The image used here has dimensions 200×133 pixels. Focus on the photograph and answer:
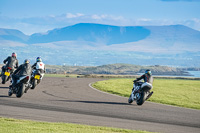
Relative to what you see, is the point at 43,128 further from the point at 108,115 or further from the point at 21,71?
the point at 21,71

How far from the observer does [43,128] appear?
11.5 m

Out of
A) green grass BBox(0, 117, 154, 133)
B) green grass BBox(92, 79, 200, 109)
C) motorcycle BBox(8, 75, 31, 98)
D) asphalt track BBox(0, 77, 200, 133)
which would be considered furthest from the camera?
green grass BBox(92, 79, 200, 109)

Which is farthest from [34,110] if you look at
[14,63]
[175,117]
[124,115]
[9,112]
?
[14,63]

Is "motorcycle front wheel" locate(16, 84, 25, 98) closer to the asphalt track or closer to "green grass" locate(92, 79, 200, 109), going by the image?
the asphalt track

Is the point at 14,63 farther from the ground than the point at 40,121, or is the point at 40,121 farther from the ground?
the point at 14,63

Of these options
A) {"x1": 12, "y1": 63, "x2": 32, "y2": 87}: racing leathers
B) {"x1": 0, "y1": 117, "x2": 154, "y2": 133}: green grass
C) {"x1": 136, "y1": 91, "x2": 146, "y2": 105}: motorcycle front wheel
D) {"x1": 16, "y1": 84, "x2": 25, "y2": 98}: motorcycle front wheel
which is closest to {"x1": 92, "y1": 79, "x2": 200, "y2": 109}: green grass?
{"x1": 136, "y1": 91, "x2": 146, "y2": 105}: motorcycle front wheel

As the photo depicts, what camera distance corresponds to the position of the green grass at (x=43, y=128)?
36.4 ft

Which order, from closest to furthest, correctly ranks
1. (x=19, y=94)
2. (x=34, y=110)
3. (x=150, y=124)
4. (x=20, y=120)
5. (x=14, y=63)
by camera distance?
(x=20, y=120), (x=150, y=124), (x=34, y=110), (x=19, y=94), (x=14, y=63)

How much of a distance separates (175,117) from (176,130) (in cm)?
321

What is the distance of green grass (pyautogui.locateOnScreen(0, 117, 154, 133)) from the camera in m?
11.1

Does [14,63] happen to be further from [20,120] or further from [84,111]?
[20,120]

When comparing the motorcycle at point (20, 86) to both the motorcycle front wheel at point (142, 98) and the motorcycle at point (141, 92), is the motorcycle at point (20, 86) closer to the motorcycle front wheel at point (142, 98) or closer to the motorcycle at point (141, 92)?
the motorcycle at point (141, 92)

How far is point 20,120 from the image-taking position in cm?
1273

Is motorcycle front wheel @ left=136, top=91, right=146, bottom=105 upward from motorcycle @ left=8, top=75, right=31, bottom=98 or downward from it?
downward
